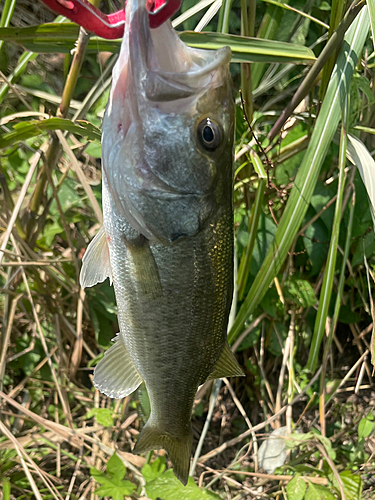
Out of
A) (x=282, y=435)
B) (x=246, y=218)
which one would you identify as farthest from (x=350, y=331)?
(x=246, y=218)

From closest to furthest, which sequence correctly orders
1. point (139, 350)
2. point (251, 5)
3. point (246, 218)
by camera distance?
point (139, 350)
point (251, 5)
point (246, 218)

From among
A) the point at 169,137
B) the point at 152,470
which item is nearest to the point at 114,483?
the point at 152,470

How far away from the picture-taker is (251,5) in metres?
1.39

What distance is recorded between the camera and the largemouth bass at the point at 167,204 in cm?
75

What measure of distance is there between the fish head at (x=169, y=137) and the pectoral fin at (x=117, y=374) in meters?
0.38

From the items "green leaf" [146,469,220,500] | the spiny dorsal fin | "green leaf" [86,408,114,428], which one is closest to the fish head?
the spiny dorsal fin

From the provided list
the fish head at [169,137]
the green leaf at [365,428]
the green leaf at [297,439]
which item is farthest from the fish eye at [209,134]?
the green leaf at [365,428]

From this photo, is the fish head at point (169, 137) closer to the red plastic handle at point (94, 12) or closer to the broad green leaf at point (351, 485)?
the red plastic handle at point (94, 12)

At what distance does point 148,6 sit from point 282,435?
6.86ft

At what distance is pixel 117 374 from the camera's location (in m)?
1.08

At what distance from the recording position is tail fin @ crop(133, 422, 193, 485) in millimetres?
1101

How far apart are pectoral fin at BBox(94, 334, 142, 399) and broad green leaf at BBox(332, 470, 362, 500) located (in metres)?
1.27

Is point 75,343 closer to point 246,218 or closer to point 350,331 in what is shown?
point 246,218

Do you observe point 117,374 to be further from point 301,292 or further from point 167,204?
point 301,292
